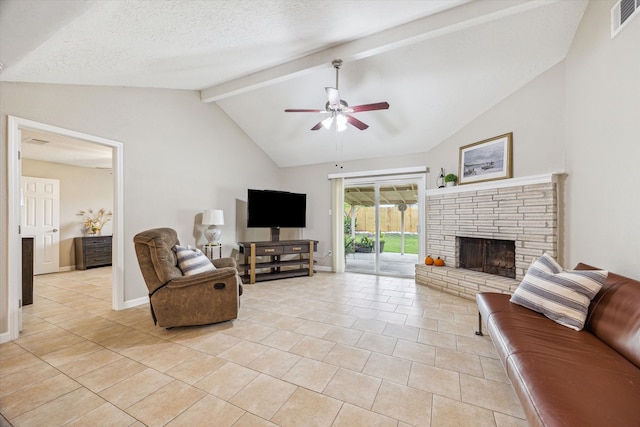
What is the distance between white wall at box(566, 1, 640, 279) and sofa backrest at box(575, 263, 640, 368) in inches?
17.1

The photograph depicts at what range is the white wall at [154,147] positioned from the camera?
2.65m

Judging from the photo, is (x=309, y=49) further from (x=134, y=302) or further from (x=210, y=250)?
(x=134, y=302)

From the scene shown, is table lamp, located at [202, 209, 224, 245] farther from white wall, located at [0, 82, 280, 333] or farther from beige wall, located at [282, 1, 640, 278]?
beige wall, located at [282, 1, 640, 278]

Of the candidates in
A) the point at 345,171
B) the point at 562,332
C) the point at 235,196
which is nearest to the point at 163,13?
the point at 235,196

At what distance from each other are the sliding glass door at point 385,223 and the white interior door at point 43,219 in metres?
6.18

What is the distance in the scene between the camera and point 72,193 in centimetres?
591

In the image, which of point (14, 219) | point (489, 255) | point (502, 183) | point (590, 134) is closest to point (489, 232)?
point (489, 255)

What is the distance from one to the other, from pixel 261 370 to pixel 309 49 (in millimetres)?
3302

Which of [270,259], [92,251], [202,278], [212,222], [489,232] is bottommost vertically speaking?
[270,259]

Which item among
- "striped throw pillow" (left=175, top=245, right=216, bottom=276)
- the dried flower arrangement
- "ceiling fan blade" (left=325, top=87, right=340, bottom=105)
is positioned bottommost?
"striped throw pillow" (left=175, top=245, right=216, bottom=276)

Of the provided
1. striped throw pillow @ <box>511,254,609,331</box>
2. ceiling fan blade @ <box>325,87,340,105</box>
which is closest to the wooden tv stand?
ceiling fan blade @ <box>325,87,340,105</box>

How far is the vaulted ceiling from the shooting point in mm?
2006

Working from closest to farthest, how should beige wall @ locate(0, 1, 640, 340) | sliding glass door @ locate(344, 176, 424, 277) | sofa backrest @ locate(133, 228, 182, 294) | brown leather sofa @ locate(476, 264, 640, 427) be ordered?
brown leather sofa @ locate(476, 264, 640, 427) → beige wall @ locate(0, 1, 640, 340) → sofa backrest @ locate(133, 228, 182, 294) → sliding glass door @ locate(344, 176, 424, 277)

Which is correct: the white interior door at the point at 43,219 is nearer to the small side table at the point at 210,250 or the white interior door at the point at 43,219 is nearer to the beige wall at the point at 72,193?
the beige wall at the point at 72,193
